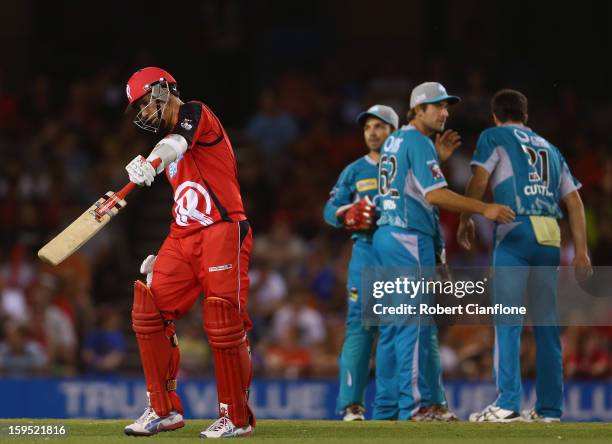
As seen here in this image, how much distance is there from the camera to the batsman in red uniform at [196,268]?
334 inches

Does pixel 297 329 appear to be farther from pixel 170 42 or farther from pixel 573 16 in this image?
pixel 573 16

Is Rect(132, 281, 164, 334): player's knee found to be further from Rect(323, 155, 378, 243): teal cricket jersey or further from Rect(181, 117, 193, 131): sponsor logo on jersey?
Rect(323, 155, 378, 243): teal cricket jersey

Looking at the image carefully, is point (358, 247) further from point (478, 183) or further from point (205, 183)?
point (205, 183)

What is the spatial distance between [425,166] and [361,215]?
0.98 m

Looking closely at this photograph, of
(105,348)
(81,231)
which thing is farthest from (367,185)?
(105,348)

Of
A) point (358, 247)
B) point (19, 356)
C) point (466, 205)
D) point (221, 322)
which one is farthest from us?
point (19, 356)

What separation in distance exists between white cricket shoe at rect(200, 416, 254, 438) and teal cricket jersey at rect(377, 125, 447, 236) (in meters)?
2.04

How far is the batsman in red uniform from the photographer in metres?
8.49

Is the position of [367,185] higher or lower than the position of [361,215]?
higher

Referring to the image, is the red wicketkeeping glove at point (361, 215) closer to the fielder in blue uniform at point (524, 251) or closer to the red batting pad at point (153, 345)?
the fielder in blue uniform at point (524, 251)

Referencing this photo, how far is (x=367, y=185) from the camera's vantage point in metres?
10.7

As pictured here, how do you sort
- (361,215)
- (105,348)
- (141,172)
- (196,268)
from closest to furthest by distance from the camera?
(141,172) < (196,268) < (361,215) < (105,348)

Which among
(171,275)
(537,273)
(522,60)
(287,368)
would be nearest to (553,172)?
(537,273)

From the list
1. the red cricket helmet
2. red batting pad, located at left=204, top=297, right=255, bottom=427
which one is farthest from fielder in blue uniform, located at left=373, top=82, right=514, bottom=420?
the red cricket helmet
